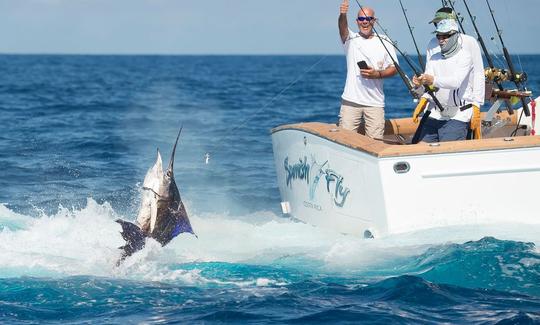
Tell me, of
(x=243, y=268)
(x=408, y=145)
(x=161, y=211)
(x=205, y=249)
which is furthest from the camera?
(x=205, y=249)

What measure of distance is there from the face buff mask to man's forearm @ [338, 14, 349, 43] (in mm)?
1279

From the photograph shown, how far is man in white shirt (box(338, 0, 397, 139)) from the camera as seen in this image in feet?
30.0

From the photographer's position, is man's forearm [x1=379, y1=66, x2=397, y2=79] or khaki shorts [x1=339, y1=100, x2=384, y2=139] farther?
khaki shorts [x1=339, y1=100, x2=384, y2=139]

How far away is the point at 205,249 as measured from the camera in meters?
8.33

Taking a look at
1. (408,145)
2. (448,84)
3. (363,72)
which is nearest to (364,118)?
(363,72)

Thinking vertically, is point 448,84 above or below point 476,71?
below

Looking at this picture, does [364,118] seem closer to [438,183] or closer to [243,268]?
[438,183]

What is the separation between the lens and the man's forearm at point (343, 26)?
920 cm

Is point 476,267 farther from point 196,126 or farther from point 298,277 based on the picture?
point 196,126

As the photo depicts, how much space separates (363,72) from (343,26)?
0.52 meters

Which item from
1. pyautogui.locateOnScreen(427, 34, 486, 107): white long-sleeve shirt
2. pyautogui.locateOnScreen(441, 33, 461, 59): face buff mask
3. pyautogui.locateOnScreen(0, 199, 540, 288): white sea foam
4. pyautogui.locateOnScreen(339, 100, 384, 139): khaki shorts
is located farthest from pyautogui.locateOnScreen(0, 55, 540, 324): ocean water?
pyautogui.locateOnScreen(441, 33, 461, 59): face buff mask

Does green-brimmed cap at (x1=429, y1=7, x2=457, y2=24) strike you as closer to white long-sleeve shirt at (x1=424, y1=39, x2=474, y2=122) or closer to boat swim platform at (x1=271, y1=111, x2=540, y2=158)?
white long-sleeve shirt at (x1=424, y1=39, x2=474, y2=122)

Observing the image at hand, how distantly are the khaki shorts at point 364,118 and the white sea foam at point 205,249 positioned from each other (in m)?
1.10

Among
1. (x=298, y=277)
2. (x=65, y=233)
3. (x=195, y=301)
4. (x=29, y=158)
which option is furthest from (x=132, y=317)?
(x=29, y=158)
